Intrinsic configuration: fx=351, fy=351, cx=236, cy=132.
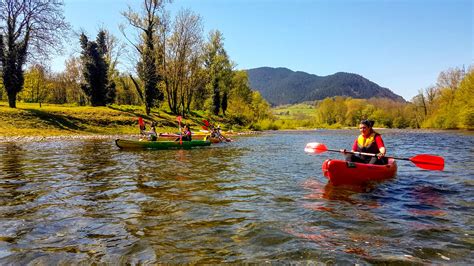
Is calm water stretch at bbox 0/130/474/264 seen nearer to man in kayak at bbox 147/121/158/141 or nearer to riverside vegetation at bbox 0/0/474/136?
man in kayak at bbox 147/121/158/141

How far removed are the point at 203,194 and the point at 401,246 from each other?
4817mm

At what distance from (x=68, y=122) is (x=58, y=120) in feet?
2.84

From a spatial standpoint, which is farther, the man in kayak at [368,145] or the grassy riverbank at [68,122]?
the grassy riverbank at [68,122]

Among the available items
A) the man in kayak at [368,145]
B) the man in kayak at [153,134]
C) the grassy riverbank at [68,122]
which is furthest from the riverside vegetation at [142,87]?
the man in kayak at [368,145]

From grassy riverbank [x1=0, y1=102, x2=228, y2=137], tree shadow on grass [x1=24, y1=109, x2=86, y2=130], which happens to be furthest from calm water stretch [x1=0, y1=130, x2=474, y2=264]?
tree shadow on grass [x1=24, y1=109, x2=86, y2=130]

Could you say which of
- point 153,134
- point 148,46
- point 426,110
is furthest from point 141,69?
point 426,110

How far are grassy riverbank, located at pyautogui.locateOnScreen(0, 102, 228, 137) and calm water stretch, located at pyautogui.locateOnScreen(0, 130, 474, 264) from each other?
2023 centimetres

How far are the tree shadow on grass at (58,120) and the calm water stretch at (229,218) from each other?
22.1 meters

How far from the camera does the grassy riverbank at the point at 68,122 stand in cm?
2906

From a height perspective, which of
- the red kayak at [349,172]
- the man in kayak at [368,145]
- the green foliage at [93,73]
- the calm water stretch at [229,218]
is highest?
the green foliage at [93,73]

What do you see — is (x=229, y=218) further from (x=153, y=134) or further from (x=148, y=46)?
(x=148, y=46)

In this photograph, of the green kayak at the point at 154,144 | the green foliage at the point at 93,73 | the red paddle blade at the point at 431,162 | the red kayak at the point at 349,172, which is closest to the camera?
the red kayak at the point at 349,172

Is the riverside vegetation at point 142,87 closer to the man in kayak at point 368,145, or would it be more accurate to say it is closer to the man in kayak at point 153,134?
the man in kayak at point 153,134

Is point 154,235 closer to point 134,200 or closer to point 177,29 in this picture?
point 134,200
